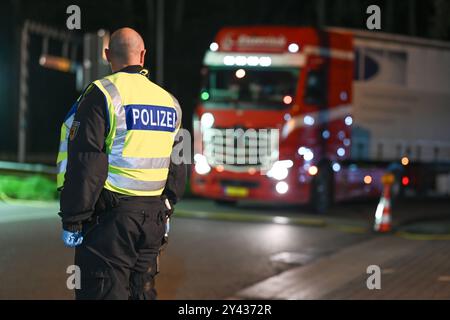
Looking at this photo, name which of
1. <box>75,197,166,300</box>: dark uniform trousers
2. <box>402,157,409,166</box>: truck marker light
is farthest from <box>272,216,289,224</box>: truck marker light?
<box>75,197,166,300</box>: dark uniform trousers

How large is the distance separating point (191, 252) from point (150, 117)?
22.2 feet

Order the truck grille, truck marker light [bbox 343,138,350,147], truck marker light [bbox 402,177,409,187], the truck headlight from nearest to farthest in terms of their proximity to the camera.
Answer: the truck grille < the truck headlight < truck marker light [bbox 343,138,350,147] < truck marker light [bbox 402,177,409,187]

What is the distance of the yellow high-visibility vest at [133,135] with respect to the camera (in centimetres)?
466

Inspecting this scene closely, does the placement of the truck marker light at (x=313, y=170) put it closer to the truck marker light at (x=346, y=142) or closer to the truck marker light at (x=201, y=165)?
the truck marker light at (x=346, y=142)

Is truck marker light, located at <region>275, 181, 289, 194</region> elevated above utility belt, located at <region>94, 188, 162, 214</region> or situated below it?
below

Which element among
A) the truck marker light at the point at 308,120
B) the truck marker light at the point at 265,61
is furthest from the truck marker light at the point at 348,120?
the truck marker light at the point at 265,61

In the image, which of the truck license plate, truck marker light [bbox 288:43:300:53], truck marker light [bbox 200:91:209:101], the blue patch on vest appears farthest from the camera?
truck marker light [bbox 200:91:209:101]

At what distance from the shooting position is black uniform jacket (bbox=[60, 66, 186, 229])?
4426 mm

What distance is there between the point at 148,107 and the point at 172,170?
523mm

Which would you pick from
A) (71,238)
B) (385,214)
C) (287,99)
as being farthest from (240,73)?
(71,238)

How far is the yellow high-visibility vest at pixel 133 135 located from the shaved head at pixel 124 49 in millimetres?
86

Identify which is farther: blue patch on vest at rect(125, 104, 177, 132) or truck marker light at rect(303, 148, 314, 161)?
truck marker light at rect(303, 148, 314, 161)

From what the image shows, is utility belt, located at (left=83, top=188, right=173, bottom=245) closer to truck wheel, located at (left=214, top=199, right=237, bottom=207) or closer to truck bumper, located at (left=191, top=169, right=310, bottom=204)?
truck bumper, located at (left=191, top=169, right=310, bottom=204)

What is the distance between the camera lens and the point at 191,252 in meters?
11.4
